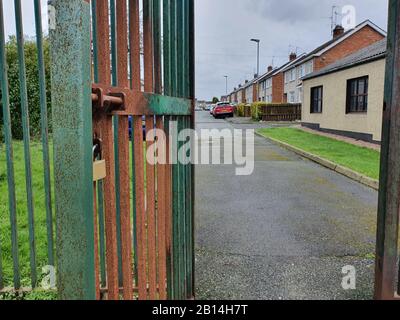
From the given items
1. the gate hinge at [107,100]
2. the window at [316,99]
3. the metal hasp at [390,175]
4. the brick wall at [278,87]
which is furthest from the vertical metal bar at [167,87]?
the brick wall at [278,87]

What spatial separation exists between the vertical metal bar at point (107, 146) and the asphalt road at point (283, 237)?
168cm

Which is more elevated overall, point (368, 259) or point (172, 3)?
point (172, 3)

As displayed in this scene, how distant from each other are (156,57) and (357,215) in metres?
4.35

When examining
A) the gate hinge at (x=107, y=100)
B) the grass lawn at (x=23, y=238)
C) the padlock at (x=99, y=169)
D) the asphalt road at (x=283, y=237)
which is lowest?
the asphalt road at (x=283, y=237)

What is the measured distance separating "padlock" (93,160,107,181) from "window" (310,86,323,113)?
2046cm

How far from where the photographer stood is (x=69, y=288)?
1.04 metres

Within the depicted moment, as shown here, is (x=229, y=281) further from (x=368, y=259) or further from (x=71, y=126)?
(x=71, y=126)

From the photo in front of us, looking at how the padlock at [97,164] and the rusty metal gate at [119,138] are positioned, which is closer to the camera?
the rusty metal gate at [119,138]

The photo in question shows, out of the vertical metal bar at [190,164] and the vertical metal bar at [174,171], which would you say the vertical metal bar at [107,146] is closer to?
the vertical metal bar at [174,171]

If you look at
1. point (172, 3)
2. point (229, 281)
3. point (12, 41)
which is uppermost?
point (12, 41)

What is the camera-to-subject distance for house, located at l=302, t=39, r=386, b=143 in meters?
13.6

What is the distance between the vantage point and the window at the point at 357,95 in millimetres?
15289

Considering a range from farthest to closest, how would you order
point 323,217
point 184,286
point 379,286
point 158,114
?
point 323,217
point 184,286
point 379,286
point 158,114
